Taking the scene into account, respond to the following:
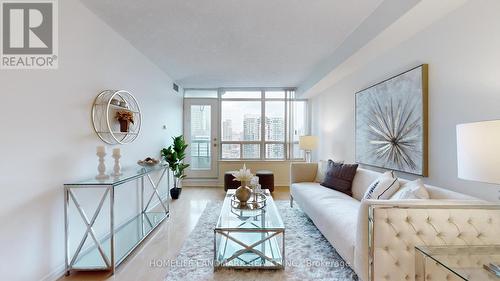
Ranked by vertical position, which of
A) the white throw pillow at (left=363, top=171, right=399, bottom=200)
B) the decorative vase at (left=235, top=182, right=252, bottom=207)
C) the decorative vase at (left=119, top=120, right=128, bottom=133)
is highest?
the decorative vase at (left=119, top=120, right=128, bottom=133)

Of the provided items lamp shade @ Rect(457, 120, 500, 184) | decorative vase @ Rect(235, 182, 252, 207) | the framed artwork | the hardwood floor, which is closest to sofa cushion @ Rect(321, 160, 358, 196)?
the framed artwork

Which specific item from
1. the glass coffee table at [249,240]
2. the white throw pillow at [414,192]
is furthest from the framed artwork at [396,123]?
the glass coffee table at [249,240]

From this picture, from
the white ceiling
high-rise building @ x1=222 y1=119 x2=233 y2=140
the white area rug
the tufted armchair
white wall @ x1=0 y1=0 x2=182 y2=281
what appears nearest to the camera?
the tufted armchair

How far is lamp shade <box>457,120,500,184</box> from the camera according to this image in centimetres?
111

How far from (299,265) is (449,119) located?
183 centimetres

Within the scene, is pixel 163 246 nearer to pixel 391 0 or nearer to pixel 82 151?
pixel 82 151

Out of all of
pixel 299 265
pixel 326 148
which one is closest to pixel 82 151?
pixel 299 265

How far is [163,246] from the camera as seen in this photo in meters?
2.58

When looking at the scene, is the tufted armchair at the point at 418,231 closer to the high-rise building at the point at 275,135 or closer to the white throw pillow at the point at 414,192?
the white throw pillow at the point at 414,192

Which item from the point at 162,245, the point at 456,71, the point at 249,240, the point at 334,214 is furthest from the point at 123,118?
the point at 456,71

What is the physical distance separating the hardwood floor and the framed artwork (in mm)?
2150

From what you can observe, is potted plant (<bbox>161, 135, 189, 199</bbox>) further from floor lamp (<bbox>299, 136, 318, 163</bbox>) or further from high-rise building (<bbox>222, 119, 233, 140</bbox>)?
floor lamp (<bbox>299, 136, 318, 163</bbox>)

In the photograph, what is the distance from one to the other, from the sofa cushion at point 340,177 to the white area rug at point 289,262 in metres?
0.68

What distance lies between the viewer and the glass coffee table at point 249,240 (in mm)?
2070
